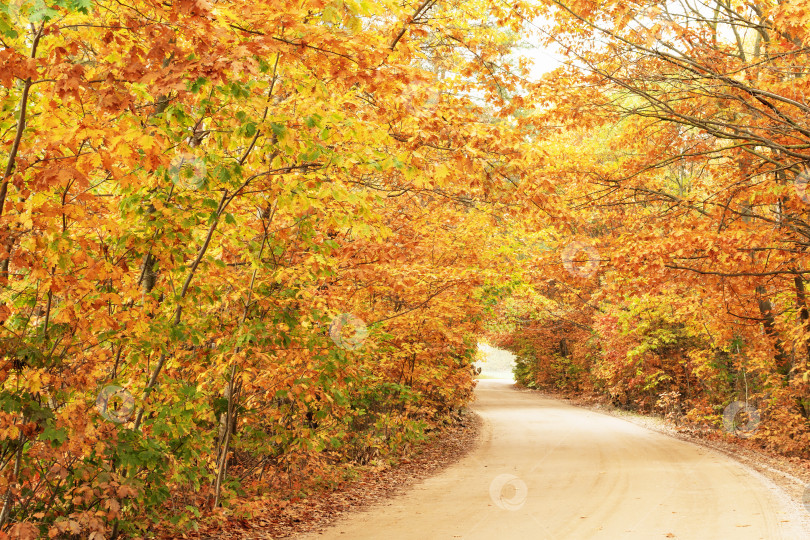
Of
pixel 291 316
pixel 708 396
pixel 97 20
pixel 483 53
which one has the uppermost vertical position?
pixel 483 53

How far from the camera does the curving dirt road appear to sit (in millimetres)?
7906

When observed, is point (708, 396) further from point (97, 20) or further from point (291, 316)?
point (97, 20)

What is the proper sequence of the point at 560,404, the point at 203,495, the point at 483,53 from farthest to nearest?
the point at 560,404, the point at 483,53, the point at 203,495

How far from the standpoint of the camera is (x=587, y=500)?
9.70m

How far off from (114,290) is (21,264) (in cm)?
110

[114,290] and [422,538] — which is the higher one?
[114,290]

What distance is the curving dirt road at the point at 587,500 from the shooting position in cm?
A: 791

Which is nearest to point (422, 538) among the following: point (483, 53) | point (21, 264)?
point (21, 264)

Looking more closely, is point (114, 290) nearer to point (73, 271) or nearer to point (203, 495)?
point (73, 271)

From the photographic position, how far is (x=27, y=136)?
15.1 feet

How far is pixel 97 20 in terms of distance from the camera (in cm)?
524

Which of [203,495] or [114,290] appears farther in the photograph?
[203,495]

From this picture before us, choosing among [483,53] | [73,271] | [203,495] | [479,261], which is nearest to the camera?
[73,271]

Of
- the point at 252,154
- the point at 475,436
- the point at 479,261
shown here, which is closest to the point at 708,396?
the point at 475,436
